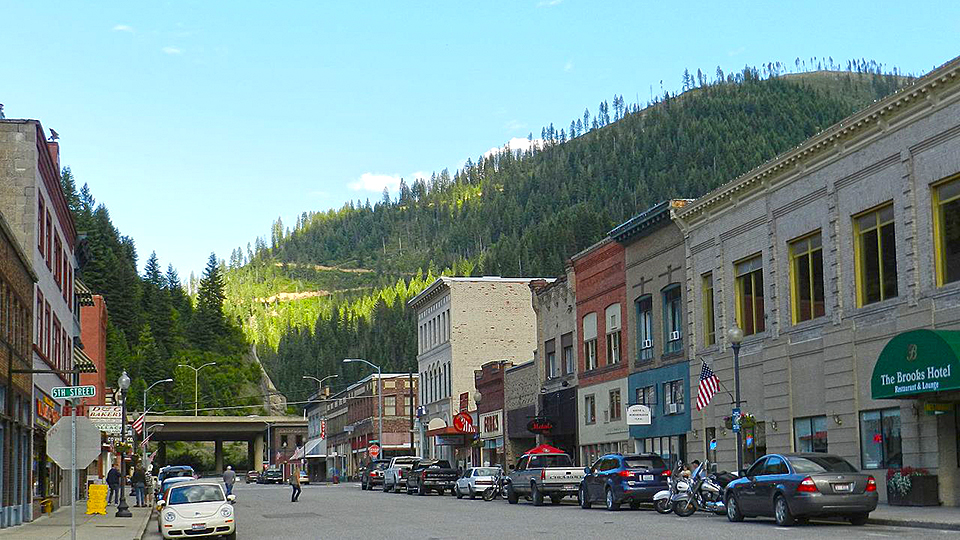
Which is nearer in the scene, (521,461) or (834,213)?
(834,213)

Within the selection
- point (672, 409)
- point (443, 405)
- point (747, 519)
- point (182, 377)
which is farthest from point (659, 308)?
point (182, 377)

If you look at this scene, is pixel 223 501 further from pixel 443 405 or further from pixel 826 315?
pixel 443 405

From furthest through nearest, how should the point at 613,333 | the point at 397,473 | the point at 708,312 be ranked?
the point at 397,473
the point at 613,333
the point at 708,312

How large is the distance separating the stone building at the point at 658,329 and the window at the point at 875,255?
41.6 feet

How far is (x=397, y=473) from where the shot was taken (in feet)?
208

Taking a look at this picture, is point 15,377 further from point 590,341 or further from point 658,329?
point 590,341

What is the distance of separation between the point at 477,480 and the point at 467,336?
3261 centimetres

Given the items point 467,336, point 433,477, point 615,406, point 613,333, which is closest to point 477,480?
point 615,406

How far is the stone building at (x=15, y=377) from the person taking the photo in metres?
32.2

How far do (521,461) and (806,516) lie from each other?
1918 centimetres

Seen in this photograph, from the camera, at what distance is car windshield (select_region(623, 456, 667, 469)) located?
35031 millimetres

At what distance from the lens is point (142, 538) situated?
104ft

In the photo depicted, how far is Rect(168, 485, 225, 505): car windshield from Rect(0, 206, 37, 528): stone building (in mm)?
6942

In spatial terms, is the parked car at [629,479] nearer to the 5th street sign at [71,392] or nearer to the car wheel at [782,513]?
the car wheel at [782,513]
